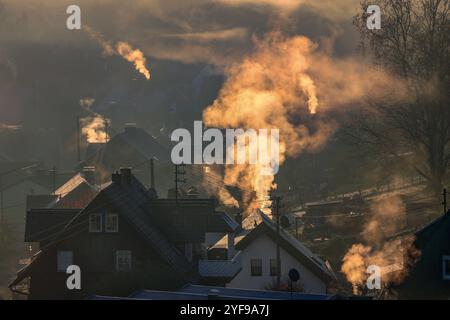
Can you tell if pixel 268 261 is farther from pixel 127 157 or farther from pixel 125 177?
pixel 127 157

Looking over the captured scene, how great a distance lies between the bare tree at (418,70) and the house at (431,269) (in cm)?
1762

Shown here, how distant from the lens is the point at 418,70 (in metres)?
65.5

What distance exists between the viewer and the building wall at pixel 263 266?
176ft

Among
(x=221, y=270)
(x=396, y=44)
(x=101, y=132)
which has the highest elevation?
(x=101, y=132)

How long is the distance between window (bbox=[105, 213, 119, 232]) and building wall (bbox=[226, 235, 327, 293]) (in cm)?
734

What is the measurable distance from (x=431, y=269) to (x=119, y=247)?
12293 millimetres

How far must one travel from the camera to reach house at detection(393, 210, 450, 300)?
45.8m

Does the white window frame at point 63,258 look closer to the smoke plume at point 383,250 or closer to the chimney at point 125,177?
the chimney at point 125,177

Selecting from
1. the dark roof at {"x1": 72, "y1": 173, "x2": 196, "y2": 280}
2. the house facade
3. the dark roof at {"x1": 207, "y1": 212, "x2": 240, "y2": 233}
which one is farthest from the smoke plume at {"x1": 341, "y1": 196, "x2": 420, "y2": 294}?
the dark roof at {"x1": 72, "y1": 173, "x2": 196, "y2": 280}
